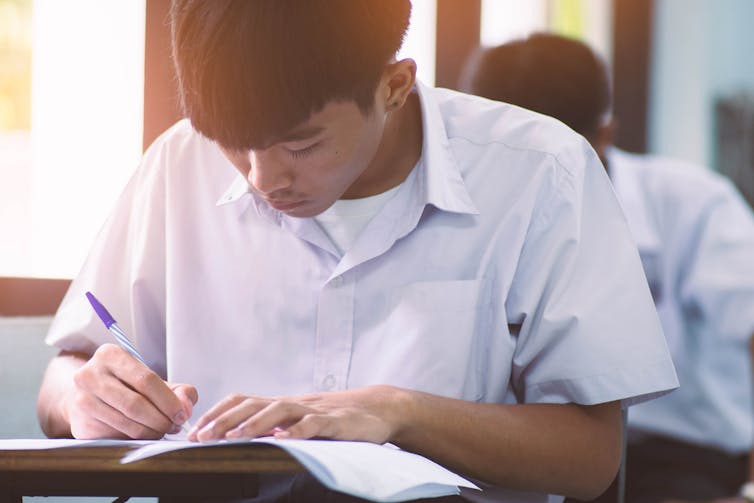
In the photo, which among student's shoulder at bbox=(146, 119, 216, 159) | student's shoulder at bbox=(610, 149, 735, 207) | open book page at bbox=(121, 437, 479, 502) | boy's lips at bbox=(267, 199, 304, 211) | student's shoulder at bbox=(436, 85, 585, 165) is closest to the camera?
open book page at bbox=(121, 437, 479, 502)

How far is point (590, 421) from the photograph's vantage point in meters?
1.16

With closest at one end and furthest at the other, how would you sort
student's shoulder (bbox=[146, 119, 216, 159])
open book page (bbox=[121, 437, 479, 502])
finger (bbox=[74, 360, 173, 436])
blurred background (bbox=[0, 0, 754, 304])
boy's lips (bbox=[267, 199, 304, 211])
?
1. open book page (bbox=[121, 437, 479, 502])
2. finger (bbox=[74, 360, 173, 436])
3. boy's lips (bbox=[267, 199, 304, 211])
4. student's shoulder (bbox=[146, 119, 216, 159])
5. blurred background (bbox=[0, 0, 754, 304])

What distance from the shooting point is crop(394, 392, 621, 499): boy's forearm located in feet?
3.44

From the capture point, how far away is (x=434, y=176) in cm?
123

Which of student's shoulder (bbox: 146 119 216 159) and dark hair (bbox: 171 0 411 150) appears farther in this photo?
student's shoulder (bbox: 146 119 216 159)

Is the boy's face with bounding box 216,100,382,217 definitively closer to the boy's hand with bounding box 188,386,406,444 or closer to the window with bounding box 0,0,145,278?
the boy's hand with bounding box 188,386,406,444

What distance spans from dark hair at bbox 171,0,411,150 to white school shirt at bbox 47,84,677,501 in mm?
223

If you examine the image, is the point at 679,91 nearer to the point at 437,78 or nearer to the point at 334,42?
the point at 437,78

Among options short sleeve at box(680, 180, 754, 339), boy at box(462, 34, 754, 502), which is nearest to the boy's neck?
boy at box(462, 34, 754, 502)

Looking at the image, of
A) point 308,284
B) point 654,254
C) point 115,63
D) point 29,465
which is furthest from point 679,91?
point 29,465

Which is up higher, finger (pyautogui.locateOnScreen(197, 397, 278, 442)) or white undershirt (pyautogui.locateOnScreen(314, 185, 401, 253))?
white undershirt (pyautogui.locateOnScreen(314, 185, 401, 253))

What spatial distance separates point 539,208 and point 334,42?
1.08 feet

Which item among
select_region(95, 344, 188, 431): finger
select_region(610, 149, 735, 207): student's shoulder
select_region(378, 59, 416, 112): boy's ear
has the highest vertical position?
select_region(378, 59, 416, 112): boy's ear

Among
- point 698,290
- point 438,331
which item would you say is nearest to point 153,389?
point 438,331
